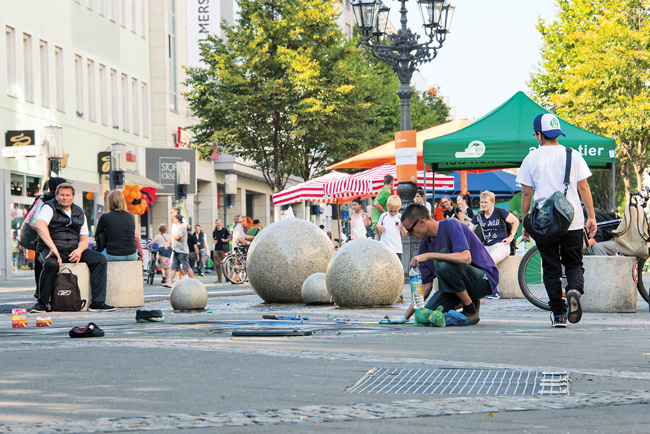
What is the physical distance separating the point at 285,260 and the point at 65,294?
112 inches

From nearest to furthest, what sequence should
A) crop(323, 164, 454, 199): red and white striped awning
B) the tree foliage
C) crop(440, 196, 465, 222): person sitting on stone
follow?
crop(440, 196, 465, 222): person sitting on stone, crop(323, 164, 454, 199): red and white striped awning, the tree foliage

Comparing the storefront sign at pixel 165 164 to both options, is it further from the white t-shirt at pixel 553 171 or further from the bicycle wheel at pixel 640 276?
the white t-shirt at pixel 553 171

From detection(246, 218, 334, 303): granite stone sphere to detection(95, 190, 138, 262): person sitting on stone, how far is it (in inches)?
78.5

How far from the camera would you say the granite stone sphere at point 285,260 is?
15.9 meters

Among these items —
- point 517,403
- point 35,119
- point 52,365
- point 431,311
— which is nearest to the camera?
point 517,403

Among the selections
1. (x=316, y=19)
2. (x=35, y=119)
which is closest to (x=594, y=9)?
(x=316, y=19)

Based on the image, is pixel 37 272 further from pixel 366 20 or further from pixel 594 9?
pixel 594 9

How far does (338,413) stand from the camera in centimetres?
547

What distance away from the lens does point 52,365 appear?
777 cm

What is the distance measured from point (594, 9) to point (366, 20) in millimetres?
26769

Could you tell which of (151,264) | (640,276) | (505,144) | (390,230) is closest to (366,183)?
(390,230)

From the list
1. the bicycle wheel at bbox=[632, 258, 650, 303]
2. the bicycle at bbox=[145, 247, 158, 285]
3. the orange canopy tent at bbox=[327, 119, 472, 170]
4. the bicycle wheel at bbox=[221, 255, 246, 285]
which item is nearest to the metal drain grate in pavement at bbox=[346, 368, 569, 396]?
the bicycle wheel at bbox=[632, 258, 650, 303]

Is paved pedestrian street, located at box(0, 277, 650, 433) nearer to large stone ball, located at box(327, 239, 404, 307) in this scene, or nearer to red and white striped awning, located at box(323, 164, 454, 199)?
large stone ball, located at box(327, 239, 404, 307)

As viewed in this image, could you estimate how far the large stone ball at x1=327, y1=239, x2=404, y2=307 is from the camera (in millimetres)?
14320
